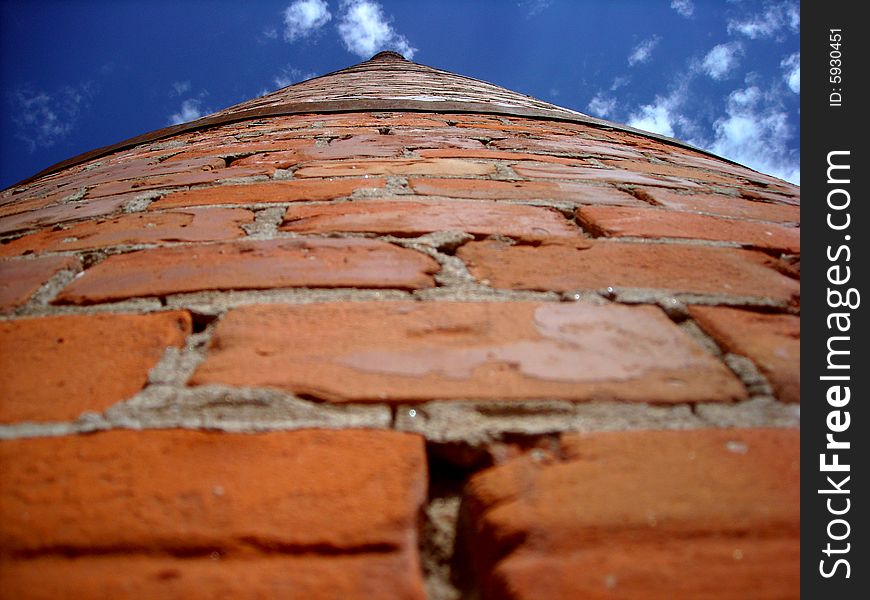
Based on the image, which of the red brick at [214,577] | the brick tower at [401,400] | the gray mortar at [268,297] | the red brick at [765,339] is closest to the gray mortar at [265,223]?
the brick tower at [401,400]

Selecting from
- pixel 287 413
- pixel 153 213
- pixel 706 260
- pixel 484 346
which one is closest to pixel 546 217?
pixel 706 260

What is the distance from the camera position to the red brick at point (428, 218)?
0.60 meters

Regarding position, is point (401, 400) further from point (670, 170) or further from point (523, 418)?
point (670, 170)

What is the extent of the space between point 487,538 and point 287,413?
168 millimetres

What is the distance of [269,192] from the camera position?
0.73 metres

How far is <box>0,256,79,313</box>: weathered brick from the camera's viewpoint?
513 mm

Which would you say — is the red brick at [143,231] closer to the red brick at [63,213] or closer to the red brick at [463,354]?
the red brick at [63,213]

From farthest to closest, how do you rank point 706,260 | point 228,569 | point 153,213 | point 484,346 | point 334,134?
point 334,134 < point 153,213 < point 706,260 < point 484,346 < point 228,569

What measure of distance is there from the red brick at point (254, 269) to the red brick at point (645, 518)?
0.80ft

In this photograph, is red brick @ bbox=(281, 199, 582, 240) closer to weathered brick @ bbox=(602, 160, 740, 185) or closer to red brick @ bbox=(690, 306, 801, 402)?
red brick @ bbox=(690, 306, 801, 402)

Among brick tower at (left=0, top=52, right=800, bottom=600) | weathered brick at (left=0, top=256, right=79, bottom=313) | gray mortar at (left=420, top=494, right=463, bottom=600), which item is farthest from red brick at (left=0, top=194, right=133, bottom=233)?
gray mortar at (left=420, top=494, right=463, bottom=600)

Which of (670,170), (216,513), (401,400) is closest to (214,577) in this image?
(216,513)
